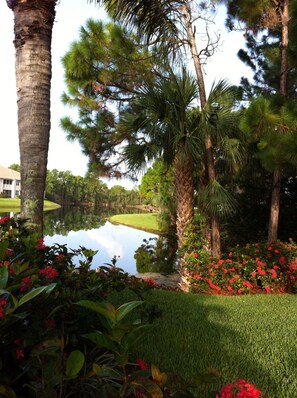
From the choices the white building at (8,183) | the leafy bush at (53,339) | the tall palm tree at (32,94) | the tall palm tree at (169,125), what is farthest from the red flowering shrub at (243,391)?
the white building at (8,183)

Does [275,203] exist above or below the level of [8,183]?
below

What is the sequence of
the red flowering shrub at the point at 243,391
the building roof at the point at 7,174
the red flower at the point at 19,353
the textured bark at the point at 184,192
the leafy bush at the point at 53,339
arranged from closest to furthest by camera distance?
the red flowering shrub at the point at 243,391
the leafy bush at the point at 53,339
the red flower at the point at 19,353
the textured bark at the point at 184,192
the building roof at the point at 7,174

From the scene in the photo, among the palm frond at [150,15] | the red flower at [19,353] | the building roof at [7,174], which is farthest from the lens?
the building roof at [7,174]

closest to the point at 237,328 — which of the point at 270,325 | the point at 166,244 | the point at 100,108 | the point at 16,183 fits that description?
the point at 270,325

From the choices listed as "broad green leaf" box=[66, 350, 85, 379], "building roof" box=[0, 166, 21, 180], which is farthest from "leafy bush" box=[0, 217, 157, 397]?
"building roof" box=[0, 166, 21, 180]

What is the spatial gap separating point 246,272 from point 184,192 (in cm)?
205

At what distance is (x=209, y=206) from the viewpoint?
707cm

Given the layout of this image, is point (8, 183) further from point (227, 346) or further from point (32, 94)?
point (227, 346)

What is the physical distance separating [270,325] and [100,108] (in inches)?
367

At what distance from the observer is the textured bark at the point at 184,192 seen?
7.37 metres

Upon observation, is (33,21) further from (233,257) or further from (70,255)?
(233,257)

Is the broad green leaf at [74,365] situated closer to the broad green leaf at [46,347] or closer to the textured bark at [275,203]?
the broad green leaf at [46,347]

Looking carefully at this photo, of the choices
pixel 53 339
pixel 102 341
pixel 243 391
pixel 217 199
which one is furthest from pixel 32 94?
pixel 217 199

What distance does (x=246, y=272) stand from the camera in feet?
23.0
